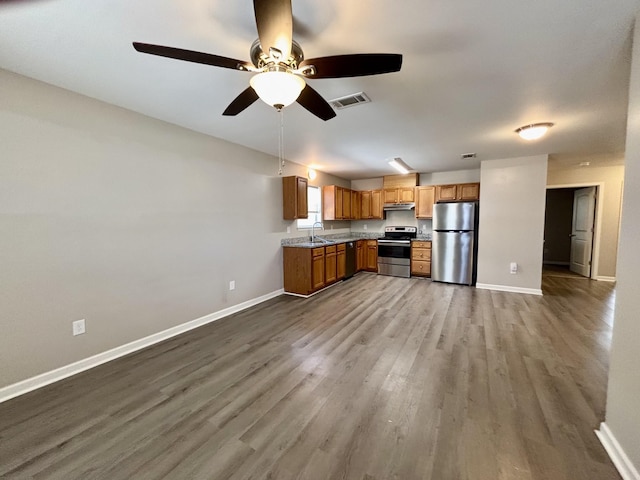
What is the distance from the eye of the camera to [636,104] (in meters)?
1.42

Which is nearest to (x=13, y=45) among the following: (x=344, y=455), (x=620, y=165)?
(x=344, y=455)

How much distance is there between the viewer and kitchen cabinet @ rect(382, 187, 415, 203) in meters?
6.30

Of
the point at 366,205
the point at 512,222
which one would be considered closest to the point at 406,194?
the point at 366,205

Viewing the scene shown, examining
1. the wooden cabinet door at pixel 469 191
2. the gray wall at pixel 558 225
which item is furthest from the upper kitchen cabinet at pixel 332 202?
the gray wall at pixel 558 225

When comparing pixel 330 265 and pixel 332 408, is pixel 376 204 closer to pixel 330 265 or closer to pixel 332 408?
pixel 330 265

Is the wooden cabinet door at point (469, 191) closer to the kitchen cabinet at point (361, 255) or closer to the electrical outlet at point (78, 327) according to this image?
the kitchen cabinet at point (361, 255)

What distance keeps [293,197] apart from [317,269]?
4.54 feet

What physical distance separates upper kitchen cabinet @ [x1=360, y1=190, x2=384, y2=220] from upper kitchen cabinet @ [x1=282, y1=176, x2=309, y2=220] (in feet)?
8.62

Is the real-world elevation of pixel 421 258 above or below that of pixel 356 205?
below

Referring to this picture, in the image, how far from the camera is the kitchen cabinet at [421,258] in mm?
5914

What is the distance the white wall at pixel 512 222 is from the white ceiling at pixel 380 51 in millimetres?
1456

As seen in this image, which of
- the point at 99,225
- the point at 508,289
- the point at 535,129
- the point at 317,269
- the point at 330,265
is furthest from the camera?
the point at 330,265

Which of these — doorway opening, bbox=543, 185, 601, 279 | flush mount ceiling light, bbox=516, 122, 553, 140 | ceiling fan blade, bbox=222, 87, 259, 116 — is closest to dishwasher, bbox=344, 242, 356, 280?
flush mount ceiling light, bbox=516, 122, 553, 140

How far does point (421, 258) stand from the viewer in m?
6.00
